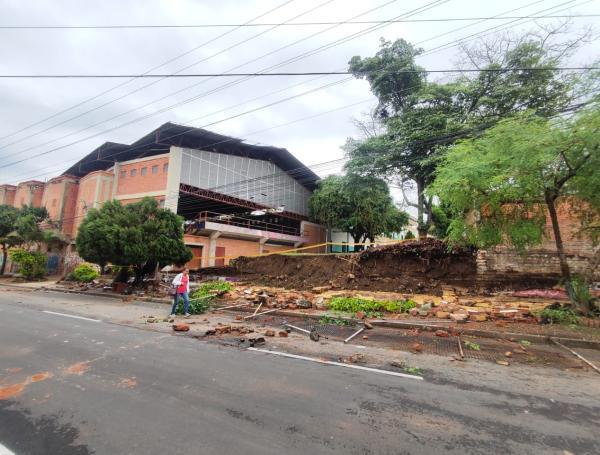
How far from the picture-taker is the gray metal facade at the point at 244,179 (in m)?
28.8

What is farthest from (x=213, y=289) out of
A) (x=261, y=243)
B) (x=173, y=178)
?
(x=261, y=243)

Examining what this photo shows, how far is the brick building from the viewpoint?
2800 centimetres

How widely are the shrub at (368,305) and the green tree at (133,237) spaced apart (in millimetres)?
10414

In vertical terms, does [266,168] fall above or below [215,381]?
above

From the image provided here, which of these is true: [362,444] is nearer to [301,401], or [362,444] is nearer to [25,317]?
[301,401]

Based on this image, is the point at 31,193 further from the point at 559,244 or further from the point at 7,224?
the point at 559,244

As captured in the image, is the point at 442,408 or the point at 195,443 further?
the point at 442,408

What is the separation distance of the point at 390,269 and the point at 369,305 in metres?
5.08

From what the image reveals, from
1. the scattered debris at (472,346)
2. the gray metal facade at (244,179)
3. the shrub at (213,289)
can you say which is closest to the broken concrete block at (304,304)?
the shrub at (213,289)

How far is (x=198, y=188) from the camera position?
94.1 ft

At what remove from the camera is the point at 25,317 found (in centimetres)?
977

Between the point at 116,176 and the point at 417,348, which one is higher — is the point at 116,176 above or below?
above

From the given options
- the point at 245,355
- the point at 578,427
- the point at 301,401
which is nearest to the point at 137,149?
the point at 245,355

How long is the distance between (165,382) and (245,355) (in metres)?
1.80
